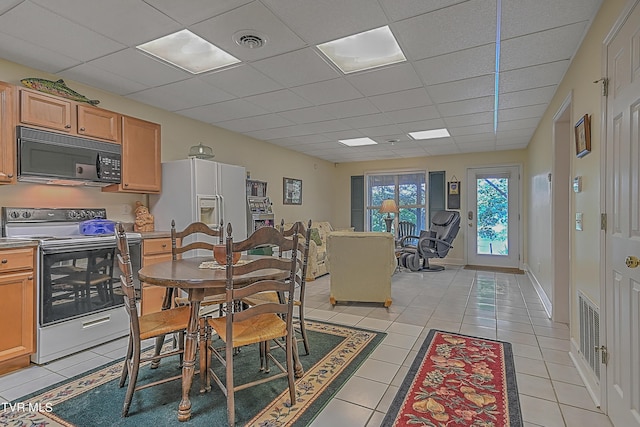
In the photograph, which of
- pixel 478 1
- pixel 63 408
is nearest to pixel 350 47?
pixel 478 1

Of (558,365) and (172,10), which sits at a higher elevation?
(172,10)

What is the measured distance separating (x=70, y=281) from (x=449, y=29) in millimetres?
3399

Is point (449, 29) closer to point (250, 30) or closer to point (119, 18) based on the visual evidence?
point (250, 30)

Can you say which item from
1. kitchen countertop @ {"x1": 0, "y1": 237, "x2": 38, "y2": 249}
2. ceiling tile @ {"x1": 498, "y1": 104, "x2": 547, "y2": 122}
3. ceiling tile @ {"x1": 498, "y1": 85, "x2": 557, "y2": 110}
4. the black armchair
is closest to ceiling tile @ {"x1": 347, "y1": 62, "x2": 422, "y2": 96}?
ceiling tile @ {"x1": 498, "y1": 85, "x2": 557, "y2": 110}

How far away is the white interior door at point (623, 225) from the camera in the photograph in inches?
57.6

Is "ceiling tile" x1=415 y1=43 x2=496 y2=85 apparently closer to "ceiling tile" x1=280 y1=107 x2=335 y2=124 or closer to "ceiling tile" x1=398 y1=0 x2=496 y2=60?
"ceiling tile" x1=398 y1=0 x2=496 y2=60

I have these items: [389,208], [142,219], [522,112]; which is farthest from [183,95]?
[389,208]

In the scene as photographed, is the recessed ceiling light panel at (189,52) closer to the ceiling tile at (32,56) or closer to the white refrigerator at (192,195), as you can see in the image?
the ceiling tile at (32,56)

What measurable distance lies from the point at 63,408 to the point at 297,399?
4.29 ft

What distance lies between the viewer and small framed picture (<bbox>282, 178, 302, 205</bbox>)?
249 inches

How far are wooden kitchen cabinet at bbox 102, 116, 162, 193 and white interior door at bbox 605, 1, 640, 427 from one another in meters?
3.84

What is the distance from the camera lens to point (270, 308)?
185cm

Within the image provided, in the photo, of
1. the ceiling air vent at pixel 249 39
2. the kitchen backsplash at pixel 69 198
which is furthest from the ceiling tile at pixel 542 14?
the kitchen backsplash at pixel 69 198

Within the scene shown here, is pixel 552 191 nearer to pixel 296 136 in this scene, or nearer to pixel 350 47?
pixel 350 47
